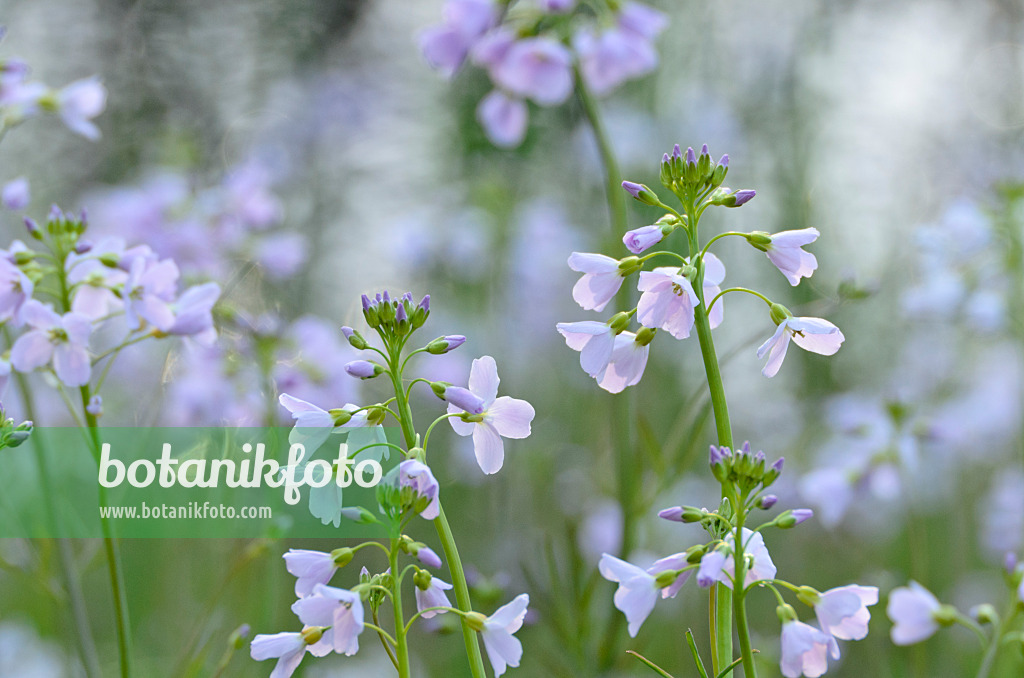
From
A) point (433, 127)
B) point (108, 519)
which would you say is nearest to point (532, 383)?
point (433, 127)

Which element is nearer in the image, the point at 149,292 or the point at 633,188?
the point at 633,188

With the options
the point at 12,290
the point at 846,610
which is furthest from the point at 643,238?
the point at 12,290

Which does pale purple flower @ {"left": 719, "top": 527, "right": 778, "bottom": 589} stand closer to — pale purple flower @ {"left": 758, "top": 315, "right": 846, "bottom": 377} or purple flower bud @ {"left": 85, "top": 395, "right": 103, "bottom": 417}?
pale purple flower @ {"left": 758, "top": 315, "right": 846, "bottom": 377}

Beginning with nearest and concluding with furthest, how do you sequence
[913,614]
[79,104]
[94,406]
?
[94,406] → [913,614] → [79,104]

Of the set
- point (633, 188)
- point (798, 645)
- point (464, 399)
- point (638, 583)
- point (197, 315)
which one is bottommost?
point (798, 645)

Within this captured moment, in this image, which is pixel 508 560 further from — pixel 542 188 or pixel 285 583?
pixel 542 188

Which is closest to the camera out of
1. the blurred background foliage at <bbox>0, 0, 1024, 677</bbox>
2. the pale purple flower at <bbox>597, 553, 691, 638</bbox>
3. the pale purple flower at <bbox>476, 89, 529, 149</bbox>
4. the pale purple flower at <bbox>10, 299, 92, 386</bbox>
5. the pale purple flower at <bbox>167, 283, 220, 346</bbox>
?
the pale purple flower at <bbox>597, 553, 691, 638</bbox>

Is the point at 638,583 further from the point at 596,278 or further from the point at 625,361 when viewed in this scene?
the point at 596,278

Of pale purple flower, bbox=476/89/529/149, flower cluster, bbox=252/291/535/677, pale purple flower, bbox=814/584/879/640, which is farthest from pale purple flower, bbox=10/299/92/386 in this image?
pale purple flower, bbox=476/89/529/149
